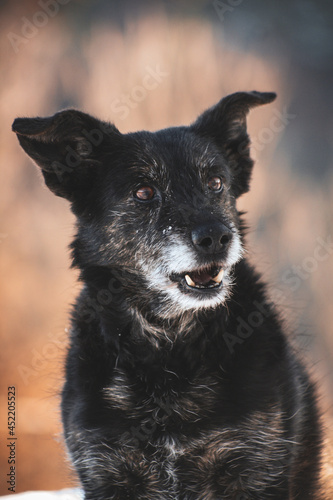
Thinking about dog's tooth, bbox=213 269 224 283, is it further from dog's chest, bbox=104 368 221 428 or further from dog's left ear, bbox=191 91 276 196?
dog's left ear, bbox=191 91 276 196

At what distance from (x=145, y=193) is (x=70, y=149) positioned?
1.42ft

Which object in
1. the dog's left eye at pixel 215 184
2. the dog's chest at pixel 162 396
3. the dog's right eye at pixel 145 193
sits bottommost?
the dog's chest at pixel 162 396

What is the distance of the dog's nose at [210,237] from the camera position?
103 inches

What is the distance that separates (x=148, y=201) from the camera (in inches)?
115

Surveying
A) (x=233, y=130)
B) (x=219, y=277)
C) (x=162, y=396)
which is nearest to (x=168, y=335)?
(x=162, y=396)

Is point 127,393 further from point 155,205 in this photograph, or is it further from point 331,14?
point 331,14

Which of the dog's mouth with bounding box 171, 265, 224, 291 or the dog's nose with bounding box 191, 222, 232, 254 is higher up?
the dog's nose with bounding box 191, 222, 232, 254

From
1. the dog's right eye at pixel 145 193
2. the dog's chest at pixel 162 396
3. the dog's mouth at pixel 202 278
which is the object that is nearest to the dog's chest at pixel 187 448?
the dog's chest at pixel 162 396

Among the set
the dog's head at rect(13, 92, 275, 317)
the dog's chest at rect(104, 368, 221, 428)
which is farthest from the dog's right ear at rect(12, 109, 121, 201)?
the dog's chest at rect(104, 368, 221, 428)

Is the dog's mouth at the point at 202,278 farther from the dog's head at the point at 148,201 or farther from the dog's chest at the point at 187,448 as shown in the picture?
the dog's chest at the point at 187,448

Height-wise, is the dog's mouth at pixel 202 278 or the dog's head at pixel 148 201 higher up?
the dog's head at pixel 148 201

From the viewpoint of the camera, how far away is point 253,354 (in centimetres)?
288

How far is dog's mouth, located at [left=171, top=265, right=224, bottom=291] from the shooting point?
278 cm

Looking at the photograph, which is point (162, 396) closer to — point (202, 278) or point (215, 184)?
point (202, 278)
